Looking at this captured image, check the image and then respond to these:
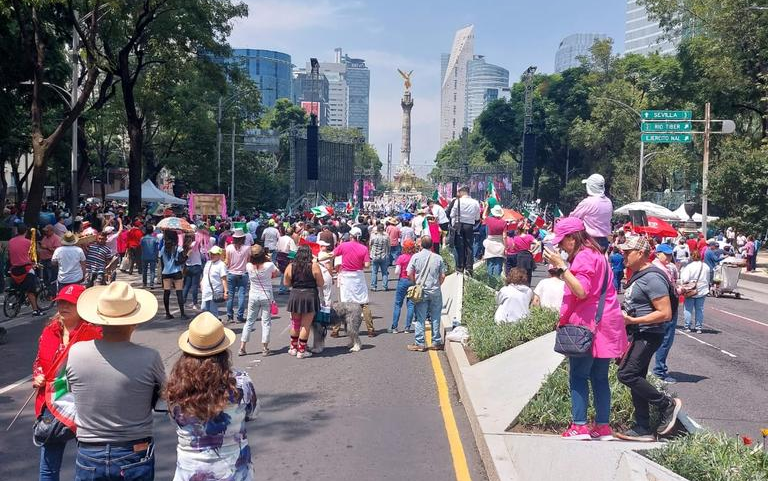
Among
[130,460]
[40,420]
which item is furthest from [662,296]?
[40,420]

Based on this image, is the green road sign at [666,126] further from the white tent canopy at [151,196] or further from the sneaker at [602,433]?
the sneaker at [602,433]

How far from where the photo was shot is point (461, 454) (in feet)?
21.2

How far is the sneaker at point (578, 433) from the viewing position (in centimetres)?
594

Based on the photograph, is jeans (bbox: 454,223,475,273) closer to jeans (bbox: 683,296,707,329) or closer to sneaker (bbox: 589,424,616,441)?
jeans (bbox: 683,296,707,329)

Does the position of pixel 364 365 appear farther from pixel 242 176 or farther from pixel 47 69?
pixel 242 176

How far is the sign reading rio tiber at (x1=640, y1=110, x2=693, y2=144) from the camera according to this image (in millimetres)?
28203

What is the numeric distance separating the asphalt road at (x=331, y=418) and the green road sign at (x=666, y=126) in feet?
67.3

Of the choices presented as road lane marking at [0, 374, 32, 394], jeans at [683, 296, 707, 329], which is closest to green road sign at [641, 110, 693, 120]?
jeans at [683, 296, 707, 329]

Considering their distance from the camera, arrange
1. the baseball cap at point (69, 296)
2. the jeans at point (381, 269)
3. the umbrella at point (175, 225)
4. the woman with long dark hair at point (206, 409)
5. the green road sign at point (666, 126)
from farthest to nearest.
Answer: the green road sign at point (666, 126), the jeans at point (381, 269), the umbrella at point (175, 225), the baseball cap at point (69, 296), the woman with long dark hair at point (206, 409)

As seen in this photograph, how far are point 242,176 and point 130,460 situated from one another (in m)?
49.1

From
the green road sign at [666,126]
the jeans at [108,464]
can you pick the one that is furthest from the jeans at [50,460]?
the green road sign at [666,126]

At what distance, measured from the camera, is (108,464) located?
3857 millimetres

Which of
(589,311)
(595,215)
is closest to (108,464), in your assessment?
(589,311)

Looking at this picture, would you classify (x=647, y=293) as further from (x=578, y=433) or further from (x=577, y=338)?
(x=578, y=433)
